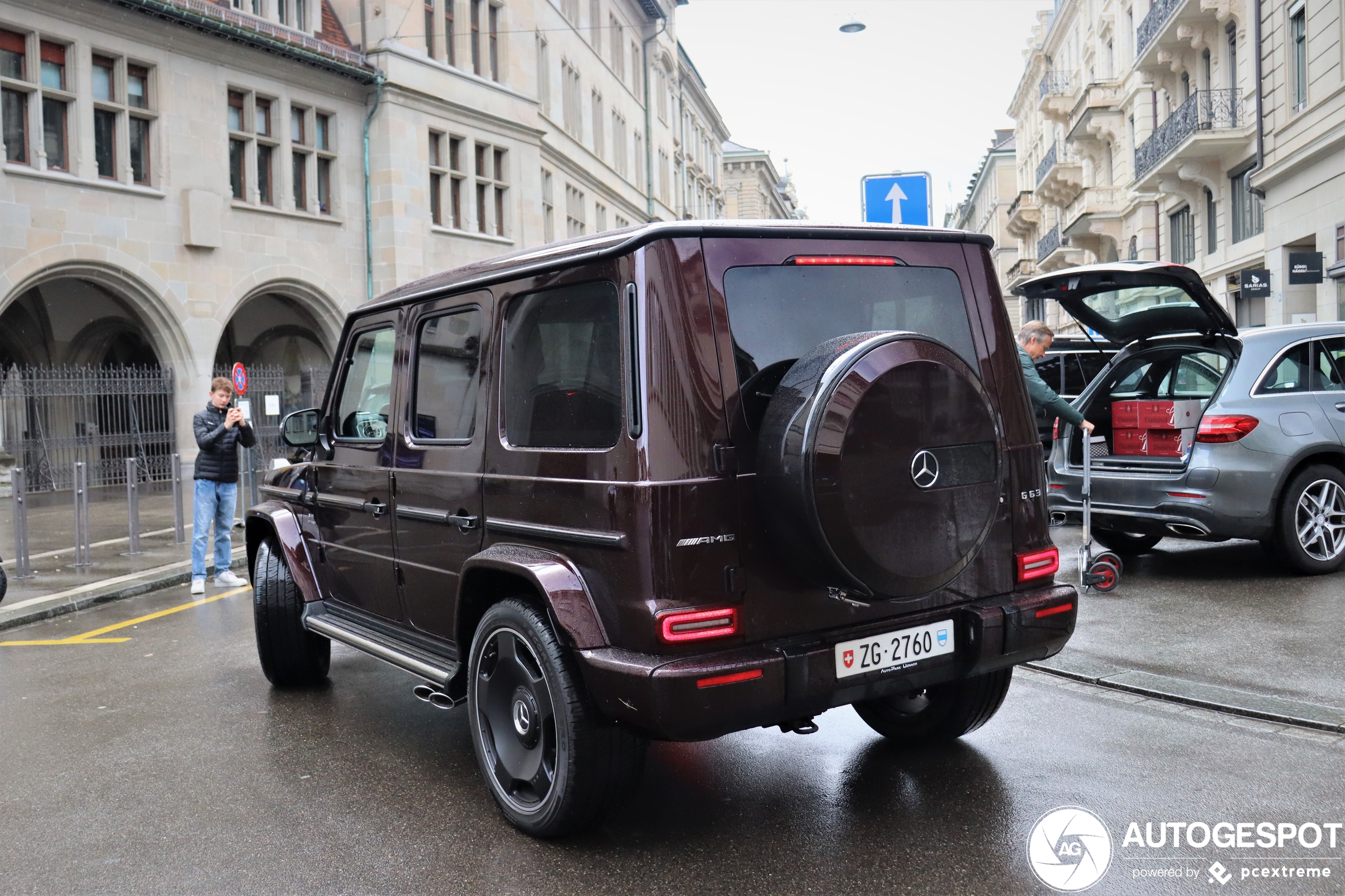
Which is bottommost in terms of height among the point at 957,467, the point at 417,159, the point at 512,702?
the point at 512,702

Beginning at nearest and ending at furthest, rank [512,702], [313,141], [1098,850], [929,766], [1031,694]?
[1098,850]
[512,702]
[929,766]
[1031,694]
[313,141]

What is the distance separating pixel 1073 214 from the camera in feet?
137

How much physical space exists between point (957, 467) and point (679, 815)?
1.55 m

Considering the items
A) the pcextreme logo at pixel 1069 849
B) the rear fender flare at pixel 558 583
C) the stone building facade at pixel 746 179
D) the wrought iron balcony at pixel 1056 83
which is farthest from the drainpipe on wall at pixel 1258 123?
the stone building facade at pixel 746 179

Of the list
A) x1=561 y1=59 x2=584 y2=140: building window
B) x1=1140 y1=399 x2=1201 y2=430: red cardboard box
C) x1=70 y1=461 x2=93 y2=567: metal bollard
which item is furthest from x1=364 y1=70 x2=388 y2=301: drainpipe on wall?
x1=1140 y1=399 x2=1201 y2=430: red cardboard box

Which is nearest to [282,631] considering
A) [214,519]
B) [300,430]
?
[300,430]

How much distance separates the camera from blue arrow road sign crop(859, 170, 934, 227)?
9.38 meters

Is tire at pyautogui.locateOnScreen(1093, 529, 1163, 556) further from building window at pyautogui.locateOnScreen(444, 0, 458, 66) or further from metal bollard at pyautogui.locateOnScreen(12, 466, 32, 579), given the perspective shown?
building window at pyautogui.locateOnScreen(444, 0, 458, 66)

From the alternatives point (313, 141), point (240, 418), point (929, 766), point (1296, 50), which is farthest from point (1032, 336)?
point (313, 141)

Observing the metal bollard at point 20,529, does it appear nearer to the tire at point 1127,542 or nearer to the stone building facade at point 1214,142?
the tire at point 1127,542

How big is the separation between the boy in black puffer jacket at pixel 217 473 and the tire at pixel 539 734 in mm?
6398

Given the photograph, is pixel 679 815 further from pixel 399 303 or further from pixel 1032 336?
pixel 1032 336

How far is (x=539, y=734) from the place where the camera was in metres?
3.73

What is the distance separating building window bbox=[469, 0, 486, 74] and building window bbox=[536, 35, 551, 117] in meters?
4.82
